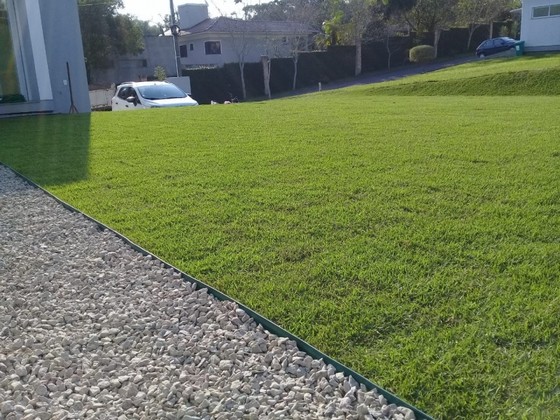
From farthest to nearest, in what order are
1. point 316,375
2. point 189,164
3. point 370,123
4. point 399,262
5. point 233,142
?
point 370,123 → point 233,142 → point 189,164 → point 399,262 → point 316,375

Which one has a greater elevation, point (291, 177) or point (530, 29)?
point (530, 29)

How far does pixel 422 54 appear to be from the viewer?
131 ft

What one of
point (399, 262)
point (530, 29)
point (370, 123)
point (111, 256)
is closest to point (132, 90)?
point (370, 123)

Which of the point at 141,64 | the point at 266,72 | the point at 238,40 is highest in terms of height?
the point at 238,40

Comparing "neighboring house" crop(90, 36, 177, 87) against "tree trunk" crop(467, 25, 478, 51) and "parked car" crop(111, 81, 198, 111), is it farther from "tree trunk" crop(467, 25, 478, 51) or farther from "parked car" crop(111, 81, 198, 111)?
"tree trunk" crop(467, 25, 478, 51)

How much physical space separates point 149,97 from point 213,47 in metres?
24.7

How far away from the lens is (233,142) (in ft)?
29.2

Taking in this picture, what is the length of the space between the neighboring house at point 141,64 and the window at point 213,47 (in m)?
2.64

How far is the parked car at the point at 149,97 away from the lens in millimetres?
16891

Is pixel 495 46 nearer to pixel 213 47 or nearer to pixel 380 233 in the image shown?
pixel 213 47

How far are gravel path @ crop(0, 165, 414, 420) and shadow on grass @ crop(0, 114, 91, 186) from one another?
10.8 feet

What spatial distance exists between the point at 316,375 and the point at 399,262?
4.56 ft

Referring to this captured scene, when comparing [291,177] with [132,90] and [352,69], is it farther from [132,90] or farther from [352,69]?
[352,69]

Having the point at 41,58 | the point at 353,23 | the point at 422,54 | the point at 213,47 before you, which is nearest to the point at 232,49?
the point at 213,47
